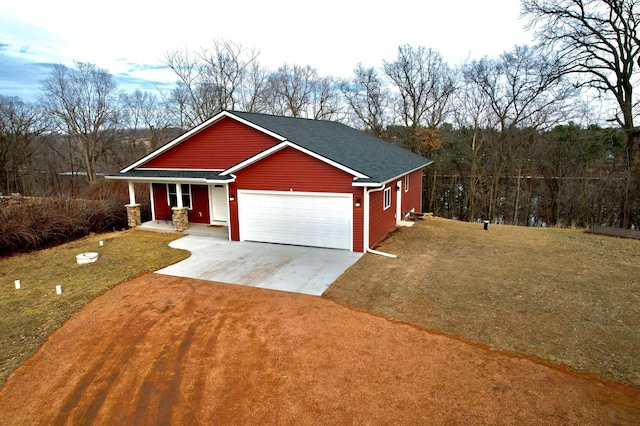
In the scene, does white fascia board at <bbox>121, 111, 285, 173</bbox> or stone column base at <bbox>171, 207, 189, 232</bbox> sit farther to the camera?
stone column base at <bbox>171, 207, 189, 232</bbox>

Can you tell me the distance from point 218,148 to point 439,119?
70.2ft

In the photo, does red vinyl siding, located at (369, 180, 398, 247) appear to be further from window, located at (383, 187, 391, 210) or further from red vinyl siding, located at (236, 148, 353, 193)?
red vinyl siding, located at (236, 148, 353, 193)

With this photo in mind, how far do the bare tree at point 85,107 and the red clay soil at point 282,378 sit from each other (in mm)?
35233

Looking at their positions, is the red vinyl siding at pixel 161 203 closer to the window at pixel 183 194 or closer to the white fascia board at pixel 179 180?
the window at pixel 183 194

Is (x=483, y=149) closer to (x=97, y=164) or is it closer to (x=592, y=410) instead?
(x=592, y=410)

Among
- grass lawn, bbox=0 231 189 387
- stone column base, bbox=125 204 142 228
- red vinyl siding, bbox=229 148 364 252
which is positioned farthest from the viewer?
stone column base, bbox=125 204 142 228

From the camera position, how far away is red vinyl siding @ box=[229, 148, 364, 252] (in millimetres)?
11758

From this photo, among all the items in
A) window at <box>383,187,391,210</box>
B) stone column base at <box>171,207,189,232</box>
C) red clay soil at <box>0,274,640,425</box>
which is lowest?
red clay soil at <box>0,274,640,425</box>

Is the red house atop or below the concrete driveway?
atop

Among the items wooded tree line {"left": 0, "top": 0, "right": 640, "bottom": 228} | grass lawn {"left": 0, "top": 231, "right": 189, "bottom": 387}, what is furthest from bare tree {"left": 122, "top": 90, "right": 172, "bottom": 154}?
grass lawn {"left": 0, "top": 231, "right": 189, "bottom": 387}

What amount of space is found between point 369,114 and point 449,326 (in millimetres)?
28778

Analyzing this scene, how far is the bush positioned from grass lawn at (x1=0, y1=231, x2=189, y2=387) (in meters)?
0.68

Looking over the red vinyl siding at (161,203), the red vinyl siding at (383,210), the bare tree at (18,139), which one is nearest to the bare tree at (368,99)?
the red vinyl siding at (383,210)

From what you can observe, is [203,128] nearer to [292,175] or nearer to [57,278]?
[292,175]
